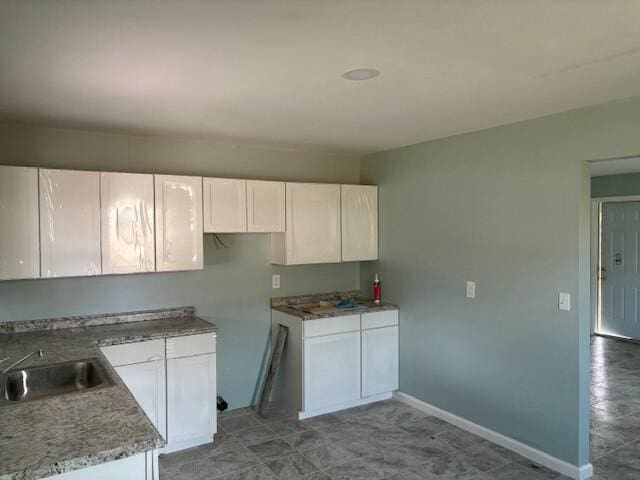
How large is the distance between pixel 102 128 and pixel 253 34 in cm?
210

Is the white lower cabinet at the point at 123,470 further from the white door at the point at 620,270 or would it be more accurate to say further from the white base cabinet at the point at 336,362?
the white door at the point at 620,270

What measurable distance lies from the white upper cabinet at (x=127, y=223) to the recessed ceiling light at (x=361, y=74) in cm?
182

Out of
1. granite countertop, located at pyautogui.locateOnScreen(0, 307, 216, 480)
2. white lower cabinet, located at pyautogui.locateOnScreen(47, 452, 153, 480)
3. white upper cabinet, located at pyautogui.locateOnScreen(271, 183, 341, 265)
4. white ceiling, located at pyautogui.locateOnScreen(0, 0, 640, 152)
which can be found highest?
white ceiling, located at pyautogui.locateOnScreen(0, 0, 640, 152)

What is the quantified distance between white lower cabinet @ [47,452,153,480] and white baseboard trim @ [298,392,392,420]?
2.32 m

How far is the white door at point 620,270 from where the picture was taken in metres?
6.51

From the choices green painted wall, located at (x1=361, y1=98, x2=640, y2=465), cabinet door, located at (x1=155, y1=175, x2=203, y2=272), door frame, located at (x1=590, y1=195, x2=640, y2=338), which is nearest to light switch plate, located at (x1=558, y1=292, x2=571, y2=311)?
green painted wall, located at (x1=361, y1=98, x2=640, y2=465)

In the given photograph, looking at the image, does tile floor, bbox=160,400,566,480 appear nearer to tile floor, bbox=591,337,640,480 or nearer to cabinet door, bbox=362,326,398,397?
cabinet door, bbox=362,326,398,397

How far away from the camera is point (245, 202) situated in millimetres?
3898

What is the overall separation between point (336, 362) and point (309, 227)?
3.91ft

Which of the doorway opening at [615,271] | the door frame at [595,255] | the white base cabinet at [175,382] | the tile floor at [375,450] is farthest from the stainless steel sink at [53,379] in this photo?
the door frame at [595,255]

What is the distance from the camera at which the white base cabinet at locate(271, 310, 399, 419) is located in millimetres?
3994

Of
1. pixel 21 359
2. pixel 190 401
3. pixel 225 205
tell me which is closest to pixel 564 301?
pixel 225 205

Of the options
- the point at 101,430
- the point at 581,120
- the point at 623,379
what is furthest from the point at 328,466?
the point at 623,379

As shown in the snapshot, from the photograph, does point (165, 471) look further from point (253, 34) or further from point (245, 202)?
point (253, 34)
